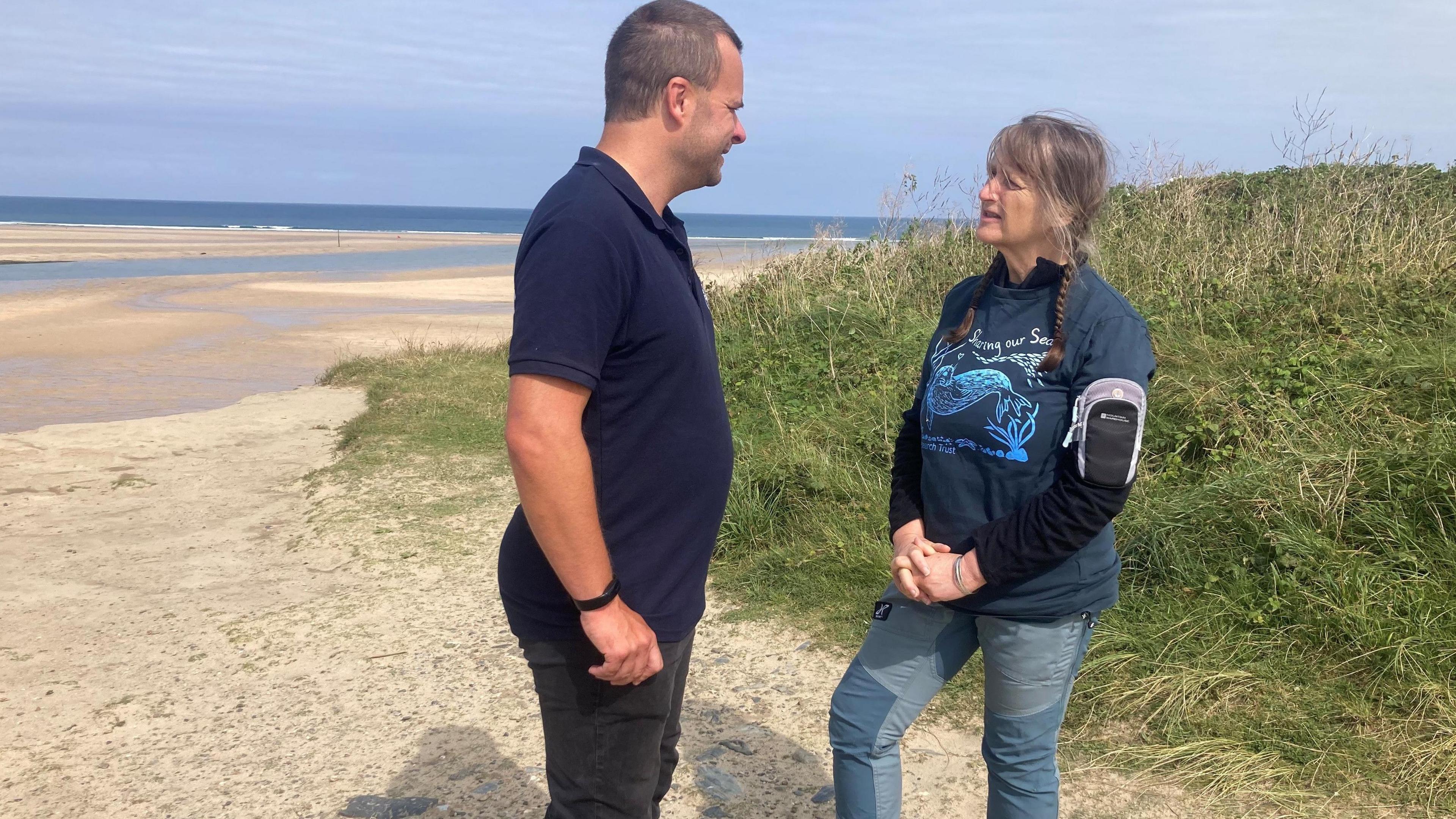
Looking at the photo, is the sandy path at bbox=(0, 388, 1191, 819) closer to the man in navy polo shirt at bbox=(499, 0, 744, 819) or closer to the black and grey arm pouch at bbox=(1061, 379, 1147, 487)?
the man in navy polo shirt at bbox=(499, 0, 744, 819)

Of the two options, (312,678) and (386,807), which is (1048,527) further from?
(312,678)

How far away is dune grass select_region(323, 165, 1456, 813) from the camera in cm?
329

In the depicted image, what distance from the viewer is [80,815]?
314 centimetres

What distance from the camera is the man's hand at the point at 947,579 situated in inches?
83.4

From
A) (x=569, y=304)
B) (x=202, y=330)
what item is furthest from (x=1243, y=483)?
(x=202, y=330)

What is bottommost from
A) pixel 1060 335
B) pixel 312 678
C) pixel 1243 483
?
pixel 312 678

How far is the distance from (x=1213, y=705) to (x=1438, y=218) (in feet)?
16.3

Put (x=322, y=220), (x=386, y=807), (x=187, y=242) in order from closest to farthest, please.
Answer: (x=386, y=807) → (x=187, y=242) → (x=322, y=220)

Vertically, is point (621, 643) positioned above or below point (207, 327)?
above

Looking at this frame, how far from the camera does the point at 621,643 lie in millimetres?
1857

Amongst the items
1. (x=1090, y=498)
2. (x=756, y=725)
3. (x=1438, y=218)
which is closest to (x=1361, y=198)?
(x=1438, y=218)

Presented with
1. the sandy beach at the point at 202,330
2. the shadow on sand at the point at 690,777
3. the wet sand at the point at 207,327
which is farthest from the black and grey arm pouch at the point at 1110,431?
the sandy beach at the point at 202,330

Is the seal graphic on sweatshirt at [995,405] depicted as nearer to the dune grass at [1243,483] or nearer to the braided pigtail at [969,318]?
the braided pigtail at [969,318]

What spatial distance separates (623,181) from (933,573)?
101 cm
